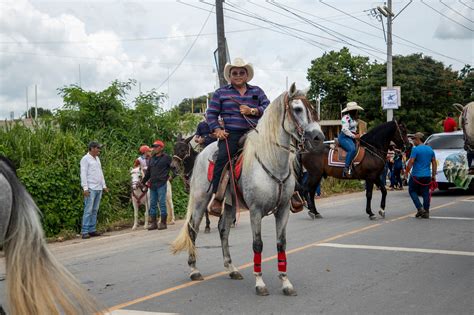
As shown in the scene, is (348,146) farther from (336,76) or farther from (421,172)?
(336,76)

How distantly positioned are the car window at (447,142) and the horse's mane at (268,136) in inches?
619

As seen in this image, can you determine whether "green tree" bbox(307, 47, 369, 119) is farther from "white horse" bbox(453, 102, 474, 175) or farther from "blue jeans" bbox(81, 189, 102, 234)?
"white horse" bbox(453, 102, 474, 175)

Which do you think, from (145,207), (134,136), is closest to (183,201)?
(145,207)

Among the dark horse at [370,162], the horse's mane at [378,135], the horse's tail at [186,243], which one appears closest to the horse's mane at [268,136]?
the horse's tail at [186,243]

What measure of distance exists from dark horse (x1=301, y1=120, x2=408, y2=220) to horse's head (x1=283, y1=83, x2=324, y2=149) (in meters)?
7.75

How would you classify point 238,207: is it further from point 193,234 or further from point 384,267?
point 384,267

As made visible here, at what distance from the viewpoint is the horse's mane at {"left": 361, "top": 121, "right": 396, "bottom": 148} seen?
49.2 feet

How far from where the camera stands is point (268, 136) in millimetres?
6918

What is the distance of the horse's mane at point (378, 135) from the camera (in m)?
15.0

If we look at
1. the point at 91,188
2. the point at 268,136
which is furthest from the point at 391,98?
the point at 268,136

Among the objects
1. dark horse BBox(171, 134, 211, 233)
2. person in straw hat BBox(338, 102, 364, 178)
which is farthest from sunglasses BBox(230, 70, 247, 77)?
person in straw hat BBox(338, 102, 364, 178)

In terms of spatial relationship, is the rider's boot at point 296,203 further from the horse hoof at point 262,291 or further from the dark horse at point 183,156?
the dark horse at point 183,156

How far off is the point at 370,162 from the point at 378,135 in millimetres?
854

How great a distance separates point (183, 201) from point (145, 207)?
6.36 feet
